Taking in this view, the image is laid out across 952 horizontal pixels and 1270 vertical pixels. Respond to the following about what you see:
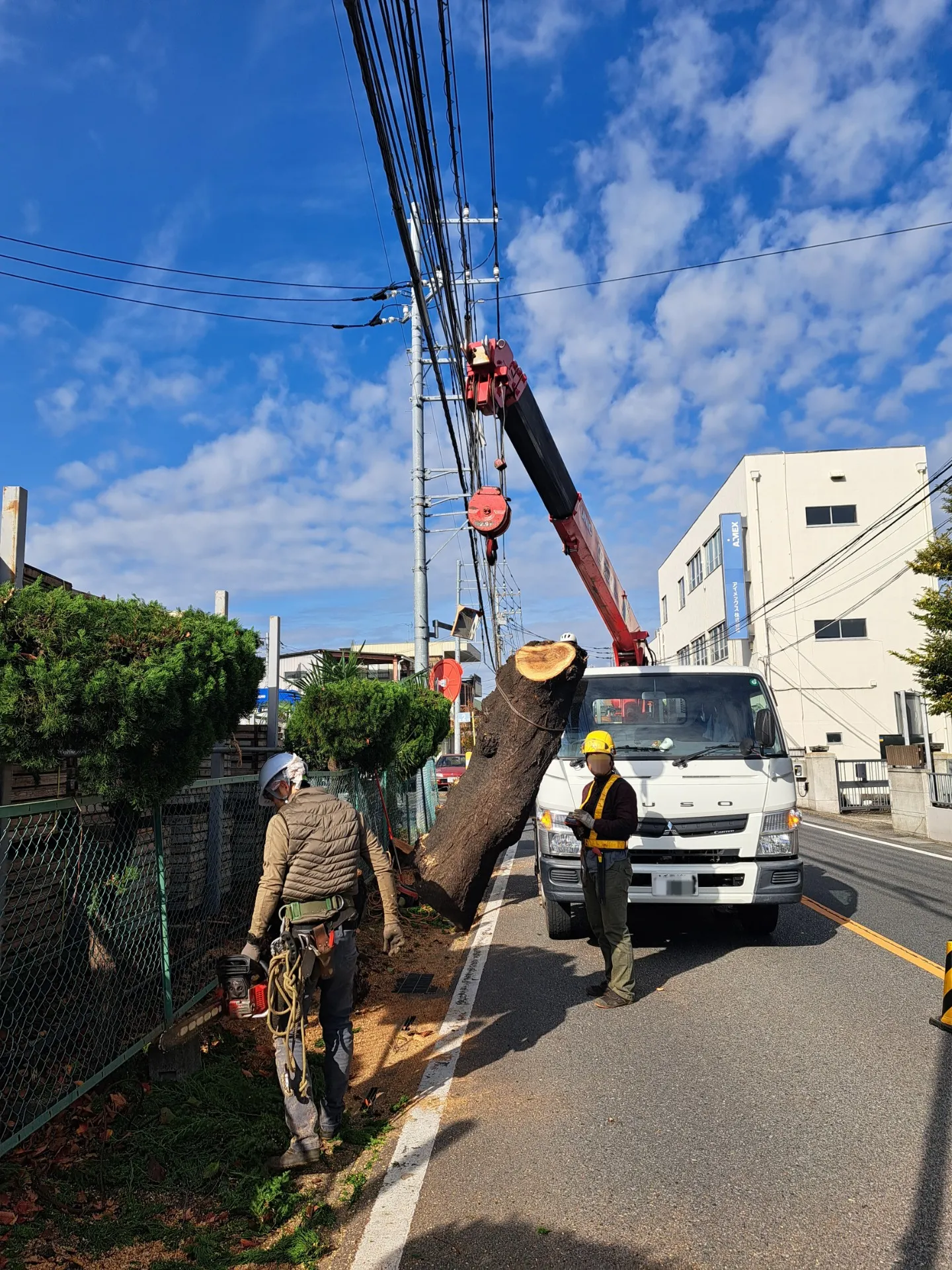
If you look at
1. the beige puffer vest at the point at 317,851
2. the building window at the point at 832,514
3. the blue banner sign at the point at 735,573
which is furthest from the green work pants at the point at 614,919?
the building window at the point at 832,514

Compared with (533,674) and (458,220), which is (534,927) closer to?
(533,674)

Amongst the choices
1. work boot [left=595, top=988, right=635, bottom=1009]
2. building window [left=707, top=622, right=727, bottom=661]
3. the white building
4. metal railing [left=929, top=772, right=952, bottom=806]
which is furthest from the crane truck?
building window [left=707, top=622, right=727, bottom=661]

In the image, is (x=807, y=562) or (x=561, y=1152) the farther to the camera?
(x=807, y=562)

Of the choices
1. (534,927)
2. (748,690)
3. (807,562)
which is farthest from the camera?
(807,562)

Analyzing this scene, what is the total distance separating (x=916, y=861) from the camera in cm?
1366

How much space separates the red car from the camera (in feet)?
109

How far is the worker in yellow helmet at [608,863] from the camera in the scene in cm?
615

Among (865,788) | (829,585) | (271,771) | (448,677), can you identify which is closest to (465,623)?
(448,677)

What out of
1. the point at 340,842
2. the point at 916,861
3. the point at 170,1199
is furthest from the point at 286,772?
the point at 916,861

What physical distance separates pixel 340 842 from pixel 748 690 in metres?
5.16

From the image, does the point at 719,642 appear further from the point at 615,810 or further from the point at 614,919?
the point at 614,919

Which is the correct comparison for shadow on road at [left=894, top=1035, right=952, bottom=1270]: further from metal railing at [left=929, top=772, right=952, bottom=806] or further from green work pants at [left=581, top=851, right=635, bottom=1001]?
metal railing at [left=929, top=772, right=952, bottom=806]

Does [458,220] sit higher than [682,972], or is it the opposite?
[458,220]

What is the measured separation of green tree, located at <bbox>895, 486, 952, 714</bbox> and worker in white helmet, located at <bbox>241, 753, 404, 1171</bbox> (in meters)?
17.8
